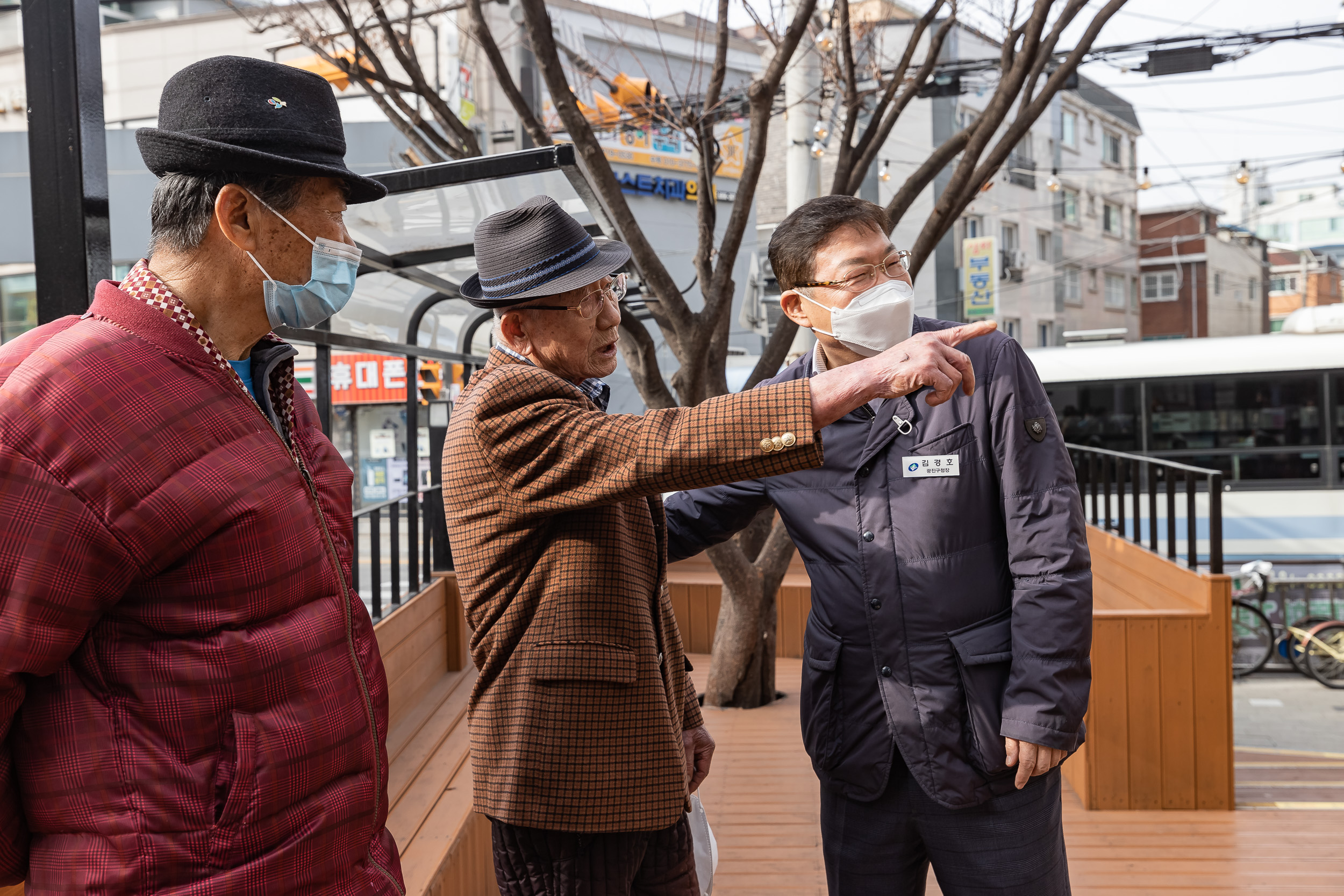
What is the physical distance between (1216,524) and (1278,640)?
646 centimetres

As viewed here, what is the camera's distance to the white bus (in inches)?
488

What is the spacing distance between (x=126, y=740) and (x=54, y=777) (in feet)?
0.27

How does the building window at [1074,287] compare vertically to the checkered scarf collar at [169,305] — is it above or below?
above

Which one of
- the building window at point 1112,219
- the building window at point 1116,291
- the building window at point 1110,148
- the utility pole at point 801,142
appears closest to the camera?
the utility pole at point 801,142

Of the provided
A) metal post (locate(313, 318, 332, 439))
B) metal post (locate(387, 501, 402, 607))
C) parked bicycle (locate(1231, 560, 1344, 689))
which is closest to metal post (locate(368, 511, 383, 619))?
metal post (locate(387, 501, 402, 607))

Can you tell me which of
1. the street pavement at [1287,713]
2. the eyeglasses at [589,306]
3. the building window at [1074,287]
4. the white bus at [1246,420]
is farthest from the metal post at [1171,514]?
the building window at [1074,287]

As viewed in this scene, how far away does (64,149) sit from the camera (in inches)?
74.2

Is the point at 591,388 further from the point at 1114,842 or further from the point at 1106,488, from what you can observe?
the point at 1106,488

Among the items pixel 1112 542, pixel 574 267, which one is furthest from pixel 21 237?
pixel 574 267

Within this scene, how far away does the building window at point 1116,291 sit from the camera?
37875mm

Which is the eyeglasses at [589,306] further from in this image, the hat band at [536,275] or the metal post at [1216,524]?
Result: the metal post at [1216,524]

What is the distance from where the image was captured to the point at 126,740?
45.3 inches

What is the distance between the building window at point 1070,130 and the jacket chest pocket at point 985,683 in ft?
117

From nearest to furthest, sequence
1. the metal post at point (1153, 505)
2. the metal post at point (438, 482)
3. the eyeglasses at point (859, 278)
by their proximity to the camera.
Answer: the eyeglasses at point (859, 278), the metal post at point (1153, 505), the metal post at point (438, 482)
